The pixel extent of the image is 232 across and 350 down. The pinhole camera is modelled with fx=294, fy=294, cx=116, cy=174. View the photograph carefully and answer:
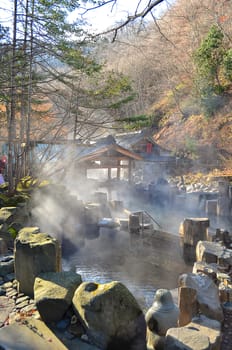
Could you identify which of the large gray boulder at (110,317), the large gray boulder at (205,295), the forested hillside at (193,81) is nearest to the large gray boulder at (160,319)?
the large gray boulder at (110,317)

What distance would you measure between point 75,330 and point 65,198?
28.0 feet

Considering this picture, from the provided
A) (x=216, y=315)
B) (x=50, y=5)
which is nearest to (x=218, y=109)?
(x=50, y=5)

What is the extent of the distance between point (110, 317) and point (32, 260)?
1529 mm

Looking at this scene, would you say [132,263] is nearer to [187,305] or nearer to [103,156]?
[187,305]

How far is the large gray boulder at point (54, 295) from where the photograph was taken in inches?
138

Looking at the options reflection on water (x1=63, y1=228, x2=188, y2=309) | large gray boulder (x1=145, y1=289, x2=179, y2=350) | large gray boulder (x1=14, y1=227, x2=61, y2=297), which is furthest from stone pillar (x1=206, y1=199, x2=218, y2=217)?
large gray boulder (x1=14, y1=227, x2=61, y2=297)

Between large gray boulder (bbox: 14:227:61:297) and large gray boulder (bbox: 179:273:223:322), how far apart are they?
207cm

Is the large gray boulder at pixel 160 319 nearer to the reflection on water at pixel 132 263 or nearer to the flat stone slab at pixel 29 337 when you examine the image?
the flat stone slab at pixel 29 337

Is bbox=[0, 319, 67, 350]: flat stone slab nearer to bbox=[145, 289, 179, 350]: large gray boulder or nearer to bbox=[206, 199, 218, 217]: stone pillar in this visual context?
bbox=[145, 289, 179, 350]: large gray boulder

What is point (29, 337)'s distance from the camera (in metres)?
3.14

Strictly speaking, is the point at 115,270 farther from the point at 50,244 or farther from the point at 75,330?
the point at 75,330

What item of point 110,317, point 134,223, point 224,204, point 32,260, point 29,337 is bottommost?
point 134,223

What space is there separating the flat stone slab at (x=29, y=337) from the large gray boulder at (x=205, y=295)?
2.21 metres

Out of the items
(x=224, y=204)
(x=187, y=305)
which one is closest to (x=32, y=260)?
(x=187, y=305)
